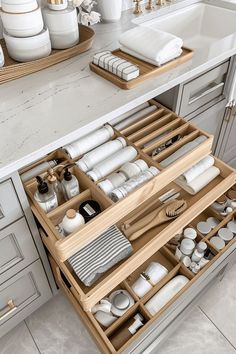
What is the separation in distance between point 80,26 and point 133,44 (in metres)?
0.28

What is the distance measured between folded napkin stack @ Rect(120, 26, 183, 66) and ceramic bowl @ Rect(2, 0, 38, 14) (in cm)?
33

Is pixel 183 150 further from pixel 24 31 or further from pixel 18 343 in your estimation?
pixel 18 343

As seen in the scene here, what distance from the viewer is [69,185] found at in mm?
955

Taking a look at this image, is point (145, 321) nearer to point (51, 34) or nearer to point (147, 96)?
point (147, 96)

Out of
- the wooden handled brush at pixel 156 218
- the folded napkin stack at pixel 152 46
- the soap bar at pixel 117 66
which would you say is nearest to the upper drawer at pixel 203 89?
the folded napkin stack at pixel 152 46

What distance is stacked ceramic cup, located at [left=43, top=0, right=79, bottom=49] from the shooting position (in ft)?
3.56

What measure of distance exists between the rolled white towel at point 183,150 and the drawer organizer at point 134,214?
1cm

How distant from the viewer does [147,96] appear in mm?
983

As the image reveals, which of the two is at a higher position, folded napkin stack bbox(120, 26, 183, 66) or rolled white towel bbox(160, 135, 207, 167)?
folded napkin stack bbox(120, 26, 183, 66)

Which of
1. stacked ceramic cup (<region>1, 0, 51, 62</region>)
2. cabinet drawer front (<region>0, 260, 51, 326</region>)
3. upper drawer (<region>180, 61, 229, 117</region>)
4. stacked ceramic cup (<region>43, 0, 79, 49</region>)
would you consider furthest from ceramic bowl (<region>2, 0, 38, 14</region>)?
cabinet drawer front (<region>0, 260, 51, 326</region>)

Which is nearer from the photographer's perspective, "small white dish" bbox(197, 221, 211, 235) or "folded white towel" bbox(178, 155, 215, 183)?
"folded white towel" bbox(178, 155, 215, 183)

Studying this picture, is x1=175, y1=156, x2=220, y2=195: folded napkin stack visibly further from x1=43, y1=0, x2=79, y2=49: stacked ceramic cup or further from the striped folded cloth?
x1=43, y1=0, x2=79, y2=49: stacked ceramic cup

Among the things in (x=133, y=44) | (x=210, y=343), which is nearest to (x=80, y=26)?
(x=133, y=44)

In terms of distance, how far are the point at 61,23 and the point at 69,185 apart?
0.58 metres
